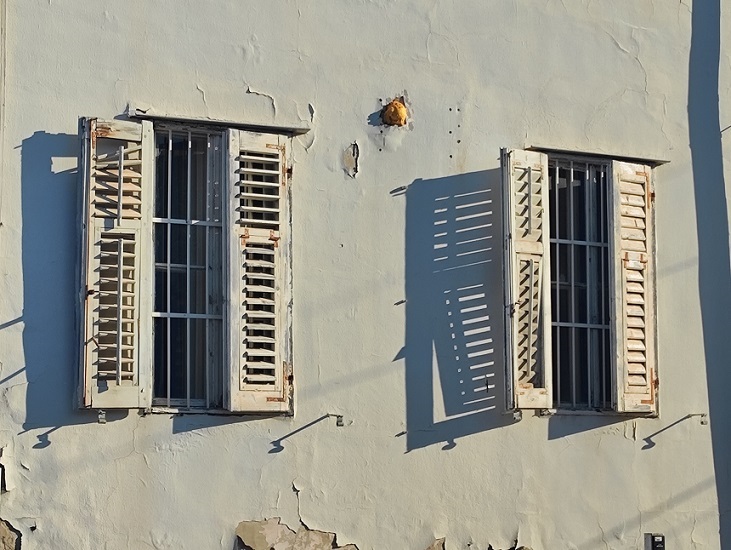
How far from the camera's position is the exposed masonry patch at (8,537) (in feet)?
24.1

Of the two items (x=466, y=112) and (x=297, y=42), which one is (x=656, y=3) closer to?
(x=466, y=112)

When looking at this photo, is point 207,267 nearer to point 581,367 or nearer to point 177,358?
point 177,358

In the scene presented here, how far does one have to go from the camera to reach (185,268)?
8.02 meters

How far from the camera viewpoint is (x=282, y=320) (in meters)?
8.02

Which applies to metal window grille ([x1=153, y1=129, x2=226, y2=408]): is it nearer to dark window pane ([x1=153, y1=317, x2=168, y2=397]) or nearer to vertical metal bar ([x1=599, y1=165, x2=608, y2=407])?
dark window pane ([x1=153, y1=317, x2=168, y2=397])

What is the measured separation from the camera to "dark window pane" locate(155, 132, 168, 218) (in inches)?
317

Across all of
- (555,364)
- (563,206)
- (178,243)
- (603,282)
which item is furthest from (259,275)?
(603,282)

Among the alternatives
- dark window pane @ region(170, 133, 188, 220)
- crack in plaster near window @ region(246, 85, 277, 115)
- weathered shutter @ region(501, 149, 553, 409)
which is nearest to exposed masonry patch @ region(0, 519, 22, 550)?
dark window pane @ region(170, 133, 188, 220)

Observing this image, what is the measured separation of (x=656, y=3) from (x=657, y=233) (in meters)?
1.50

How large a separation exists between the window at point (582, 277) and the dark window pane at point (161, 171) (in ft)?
6.57

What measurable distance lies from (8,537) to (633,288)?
3983 millimetres

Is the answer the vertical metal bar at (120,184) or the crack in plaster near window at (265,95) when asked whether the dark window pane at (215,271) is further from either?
the crack in plaster near window at (265,95)

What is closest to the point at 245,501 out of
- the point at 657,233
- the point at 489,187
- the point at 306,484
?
the point at 306,484

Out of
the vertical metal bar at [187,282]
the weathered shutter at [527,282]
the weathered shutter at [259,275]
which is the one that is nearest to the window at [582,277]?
the weathered shutter at [527,282]
